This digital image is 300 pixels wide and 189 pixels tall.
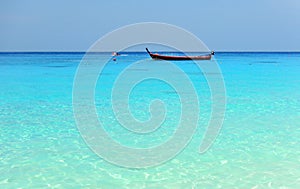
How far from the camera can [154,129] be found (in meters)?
8.16

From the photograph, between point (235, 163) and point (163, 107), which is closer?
point (235, 163)

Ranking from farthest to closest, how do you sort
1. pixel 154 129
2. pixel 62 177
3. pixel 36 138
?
pixel 154 129 → pixel 36 138 → pixel 62 177

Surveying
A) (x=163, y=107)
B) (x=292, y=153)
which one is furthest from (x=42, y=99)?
(x=292, y=153)

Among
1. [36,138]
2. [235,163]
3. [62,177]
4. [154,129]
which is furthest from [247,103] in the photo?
[62,177]

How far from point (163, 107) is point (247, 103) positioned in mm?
2921

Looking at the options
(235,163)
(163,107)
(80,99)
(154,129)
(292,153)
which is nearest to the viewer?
(235,163)

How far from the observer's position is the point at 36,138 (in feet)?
23.8

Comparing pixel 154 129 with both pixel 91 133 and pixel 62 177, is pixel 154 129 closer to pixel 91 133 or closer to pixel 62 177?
pixel 91 133

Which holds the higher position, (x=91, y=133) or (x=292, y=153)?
(x=91, y=133)

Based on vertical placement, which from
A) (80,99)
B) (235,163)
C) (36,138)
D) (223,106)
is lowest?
(235,163)

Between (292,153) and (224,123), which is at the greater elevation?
(224,123)

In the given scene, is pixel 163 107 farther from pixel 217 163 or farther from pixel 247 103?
pixel 217 163

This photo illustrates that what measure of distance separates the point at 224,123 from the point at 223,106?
2.51m

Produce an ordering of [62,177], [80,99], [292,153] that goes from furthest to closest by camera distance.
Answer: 1. [80,99]
2. [292,153]
3. [62,177]
